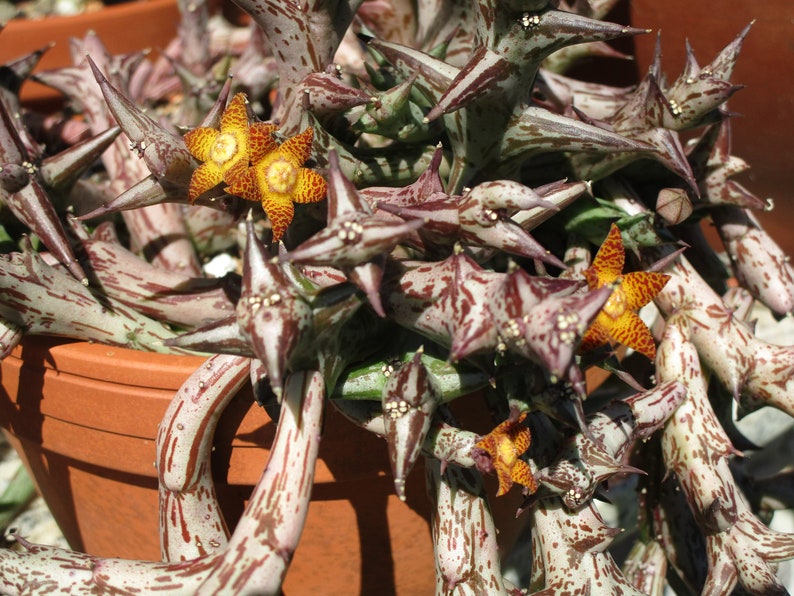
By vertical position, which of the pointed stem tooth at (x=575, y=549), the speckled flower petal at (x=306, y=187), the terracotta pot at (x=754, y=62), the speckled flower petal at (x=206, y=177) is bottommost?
the pointed stem tooth at (x=575, y=549)

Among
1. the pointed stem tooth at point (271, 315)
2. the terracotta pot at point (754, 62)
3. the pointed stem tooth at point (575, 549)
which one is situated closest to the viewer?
the pointed stem tooth at point (271, 315)

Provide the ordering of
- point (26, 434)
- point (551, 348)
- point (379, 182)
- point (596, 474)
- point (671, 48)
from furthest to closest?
point (671, 48) → point (26, 434) → point (379, 182) → point (596, 474) → point (551, 348)

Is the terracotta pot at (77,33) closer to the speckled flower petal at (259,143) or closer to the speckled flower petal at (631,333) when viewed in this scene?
the speckled flower petal at (259,143)

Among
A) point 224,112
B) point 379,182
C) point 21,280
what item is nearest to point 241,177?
point 224,112

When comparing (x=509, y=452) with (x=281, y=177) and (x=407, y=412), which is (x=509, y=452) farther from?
(x=281, y=177)

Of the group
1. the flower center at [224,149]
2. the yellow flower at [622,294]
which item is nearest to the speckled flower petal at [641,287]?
the yellow flower at [622,294]

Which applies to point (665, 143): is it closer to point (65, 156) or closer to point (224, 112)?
point (224, 112)

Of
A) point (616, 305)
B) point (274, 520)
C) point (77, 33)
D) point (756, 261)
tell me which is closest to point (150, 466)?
point (274, 520)

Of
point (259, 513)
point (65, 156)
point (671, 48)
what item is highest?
point (671, 48)
